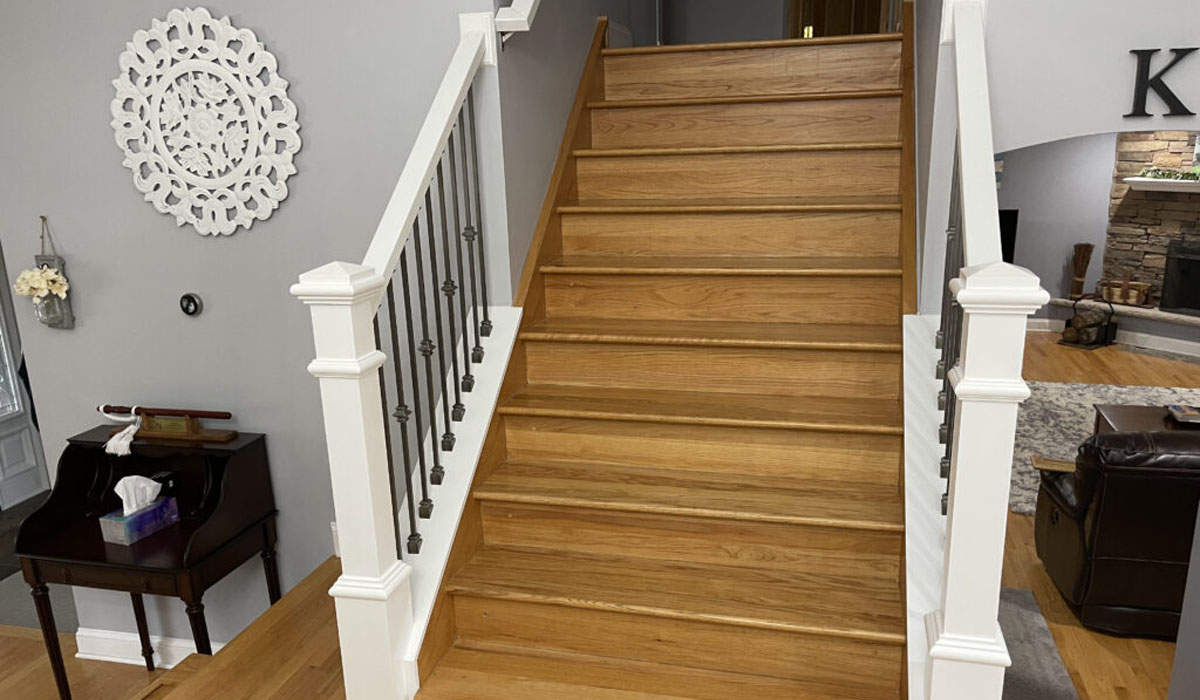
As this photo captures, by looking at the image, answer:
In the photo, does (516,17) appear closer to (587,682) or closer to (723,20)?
(587,682)

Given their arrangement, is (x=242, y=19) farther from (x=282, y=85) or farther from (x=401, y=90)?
(x=401, y=90)

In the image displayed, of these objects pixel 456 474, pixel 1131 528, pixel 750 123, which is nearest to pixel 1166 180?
pixel 1131 528

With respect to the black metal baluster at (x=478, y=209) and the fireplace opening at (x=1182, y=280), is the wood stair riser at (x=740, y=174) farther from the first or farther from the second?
the fireplace opening at (x=1182, y=280)

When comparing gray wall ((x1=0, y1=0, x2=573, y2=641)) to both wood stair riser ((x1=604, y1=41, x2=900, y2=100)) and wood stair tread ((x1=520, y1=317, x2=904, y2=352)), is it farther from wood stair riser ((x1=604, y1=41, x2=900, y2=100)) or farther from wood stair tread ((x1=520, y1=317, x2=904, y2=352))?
wood stair tread ((x1=520, y1=317, x2=904, y2=352))

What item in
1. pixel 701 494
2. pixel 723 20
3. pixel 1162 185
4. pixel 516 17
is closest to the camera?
pixel 701 494

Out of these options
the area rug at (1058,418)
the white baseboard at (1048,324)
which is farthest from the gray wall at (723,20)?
the white baseboard at (1048,324)

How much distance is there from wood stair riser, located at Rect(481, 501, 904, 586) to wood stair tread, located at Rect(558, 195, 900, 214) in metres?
1.12

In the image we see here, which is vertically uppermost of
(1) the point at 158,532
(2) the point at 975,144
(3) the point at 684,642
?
(2) the point at 975,144

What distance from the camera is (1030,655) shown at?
11.6 feet

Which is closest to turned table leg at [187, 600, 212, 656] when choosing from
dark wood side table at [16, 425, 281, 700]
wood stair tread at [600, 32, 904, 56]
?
dark wood side table at [16, 425, 281, 700]

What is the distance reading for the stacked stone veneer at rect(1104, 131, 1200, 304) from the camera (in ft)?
28.1

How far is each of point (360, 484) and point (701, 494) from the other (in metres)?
0.89

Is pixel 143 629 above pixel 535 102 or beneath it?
beneath

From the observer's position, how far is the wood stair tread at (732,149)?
9.70 ft
